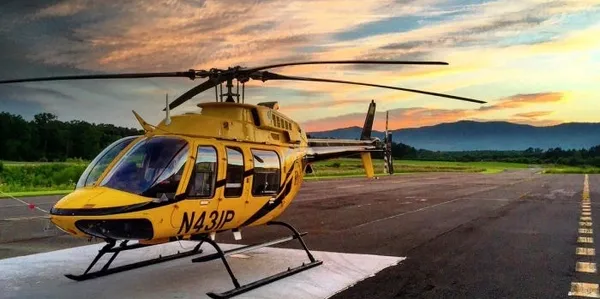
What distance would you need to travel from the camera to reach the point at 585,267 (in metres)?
10.6

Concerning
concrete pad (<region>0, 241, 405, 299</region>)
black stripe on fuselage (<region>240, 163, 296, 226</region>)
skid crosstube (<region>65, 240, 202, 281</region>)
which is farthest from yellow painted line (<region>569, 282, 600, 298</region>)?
skid crosstube (<region>65, 240, 202, 281</region>)

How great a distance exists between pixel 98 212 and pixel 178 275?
8.37ft

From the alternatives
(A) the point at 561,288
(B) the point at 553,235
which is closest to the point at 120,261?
(A) the point at 561,288

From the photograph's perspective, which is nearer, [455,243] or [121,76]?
[121,76]

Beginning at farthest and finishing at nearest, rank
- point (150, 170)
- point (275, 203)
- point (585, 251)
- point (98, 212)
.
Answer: point (585, 251) < point (275, 203) < point (150, 170) < point (98, 212)

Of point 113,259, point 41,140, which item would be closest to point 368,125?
point 113,259

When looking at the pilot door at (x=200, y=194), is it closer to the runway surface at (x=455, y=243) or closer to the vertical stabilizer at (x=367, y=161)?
the runway surface at (x=455, y=243)

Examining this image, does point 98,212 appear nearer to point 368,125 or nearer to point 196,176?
point 196,176

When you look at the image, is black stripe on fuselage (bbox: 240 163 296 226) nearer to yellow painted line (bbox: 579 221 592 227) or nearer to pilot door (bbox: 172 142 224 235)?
pilot door (bbox: 172 142 224 235)

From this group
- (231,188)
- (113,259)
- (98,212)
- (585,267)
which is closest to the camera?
(98,212)

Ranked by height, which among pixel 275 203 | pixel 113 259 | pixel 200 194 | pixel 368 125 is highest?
pixel 368 125

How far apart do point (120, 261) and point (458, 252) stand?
6789mm

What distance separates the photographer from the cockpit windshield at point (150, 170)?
7766mm

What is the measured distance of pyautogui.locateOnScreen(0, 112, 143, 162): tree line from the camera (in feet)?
155
